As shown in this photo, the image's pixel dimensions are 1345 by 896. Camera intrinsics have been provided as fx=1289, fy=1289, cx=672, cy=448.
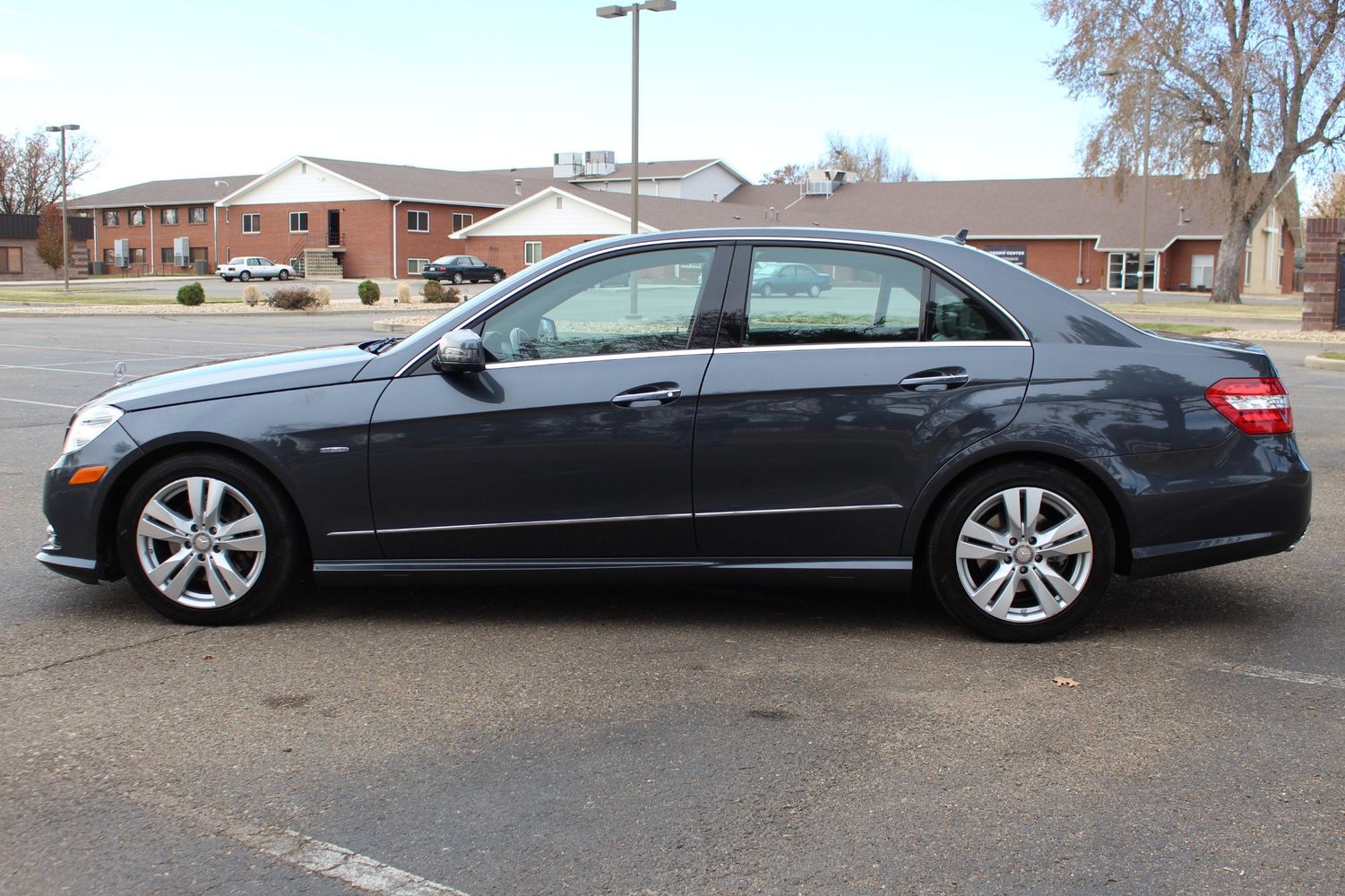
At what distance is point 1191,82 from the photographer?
148ft

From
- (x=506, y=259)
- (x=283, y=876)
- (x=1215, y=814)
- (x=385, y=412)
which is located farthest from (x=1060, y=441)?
(x=506, y=259)

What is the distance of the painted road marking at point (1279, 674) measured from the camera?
482cm

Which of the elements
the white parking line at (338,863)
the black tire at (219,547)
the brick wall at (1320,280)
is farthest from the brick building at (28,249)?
the white parking line at (338,863)

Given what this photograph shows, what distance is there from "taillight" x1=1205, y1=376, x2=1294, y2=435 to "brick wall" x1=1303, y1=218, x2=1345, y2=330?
27.6 m

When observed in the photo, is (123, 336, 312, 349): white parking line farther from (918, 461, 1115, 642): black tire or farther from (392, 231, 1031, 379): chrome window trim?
(918, 461, 1115, 642): black tire

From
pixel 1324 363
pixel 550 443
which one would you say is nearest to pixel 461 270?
pixel 1324 363

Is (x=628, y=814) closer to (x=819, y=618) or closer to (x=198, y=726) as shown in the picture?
(x=198, y=726)

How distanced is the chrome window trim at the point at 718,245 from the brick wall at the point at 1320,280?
2812cm

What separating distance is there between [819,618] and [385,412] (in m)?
2.07

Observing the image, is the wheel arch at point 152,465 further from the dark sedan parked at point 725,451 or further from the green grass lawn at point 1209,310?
the green grass lawn at point 1209,310

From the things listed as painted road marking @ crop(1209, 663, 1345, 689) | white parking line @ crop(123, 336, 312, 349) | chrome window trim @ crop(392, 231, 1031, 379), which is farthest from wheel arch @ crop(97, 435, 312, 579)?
white parking line @ crop(123, 336, 312, 349)

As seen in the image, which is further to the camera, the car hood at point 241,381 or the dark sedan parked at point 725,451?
the car hood at point 241,381

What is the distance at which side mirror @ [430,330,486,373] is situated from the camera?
5.16m

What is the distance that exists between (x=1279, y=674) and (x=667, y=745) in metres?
2.46
